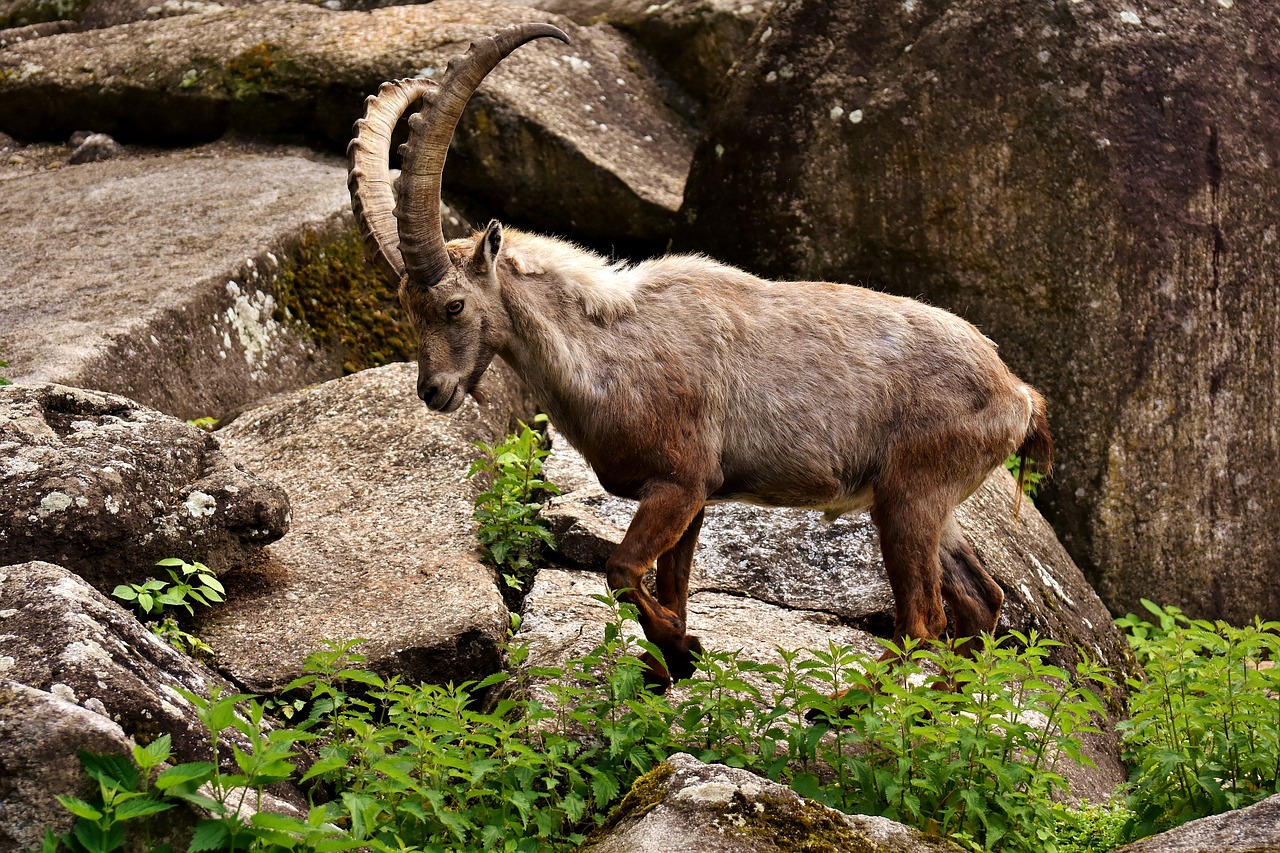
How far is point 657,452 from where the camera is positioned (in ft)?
17.9

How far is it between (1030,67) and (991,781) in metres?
5.13

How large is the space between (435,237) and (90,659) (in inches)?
89.8

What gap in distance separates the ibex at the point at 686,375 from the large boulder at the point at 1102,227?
2398 millimetres

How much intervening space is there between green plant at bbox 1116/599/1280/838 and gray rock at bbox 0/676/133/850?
138 inches

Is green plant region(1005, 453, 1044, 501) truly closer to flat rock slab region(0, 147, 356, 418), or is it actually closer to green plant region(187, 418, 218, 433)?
green plant region(187, 418, 218, 433)

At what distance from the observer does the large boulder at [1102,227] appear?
796 cm

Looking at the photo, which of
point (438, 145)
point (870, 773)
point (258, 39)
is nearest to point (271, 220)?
point (258, 39)

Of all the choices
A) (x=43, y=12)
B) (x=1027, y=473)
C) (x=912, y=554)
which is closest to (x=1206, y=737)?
(x=912, y=554)

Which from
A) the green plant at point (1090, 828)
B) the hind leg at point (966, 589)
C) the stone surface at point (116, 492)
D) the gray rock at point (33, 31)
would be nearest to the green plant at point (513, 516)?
the stone surface at point (116, 492)

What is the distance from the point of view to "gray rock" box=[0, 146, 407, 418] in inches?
296

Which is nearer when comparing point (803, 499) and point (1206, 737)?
point (1206, 737)

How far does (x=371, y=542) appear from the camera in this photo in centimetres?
666

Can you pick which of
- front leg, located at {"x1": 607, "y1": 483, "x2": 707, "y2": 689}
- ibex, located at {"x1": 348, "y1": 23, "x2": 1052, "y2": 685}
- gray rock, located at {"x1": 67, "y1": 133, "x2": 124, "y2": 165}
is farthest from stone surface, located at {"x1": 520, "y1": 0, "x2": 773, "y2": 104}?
front leg, located at {"x1": 607, "y1": 483, "x2": 707, "y2": 689}

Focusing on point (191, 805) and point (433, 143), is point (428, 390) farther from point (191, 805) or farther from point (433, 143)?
point (191, 805)
